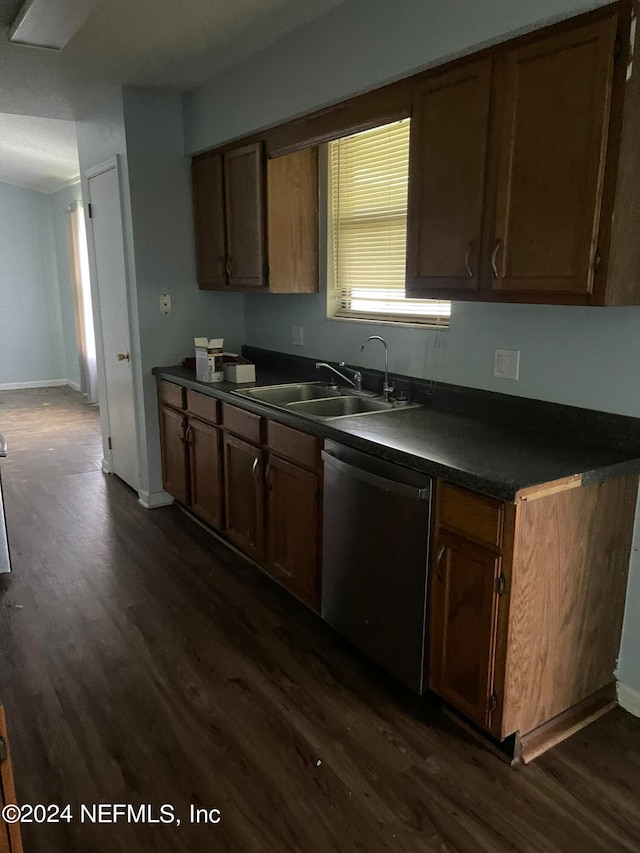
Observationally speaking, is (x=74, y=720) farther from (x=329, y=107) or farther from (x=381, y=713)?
(x=329, y=107)

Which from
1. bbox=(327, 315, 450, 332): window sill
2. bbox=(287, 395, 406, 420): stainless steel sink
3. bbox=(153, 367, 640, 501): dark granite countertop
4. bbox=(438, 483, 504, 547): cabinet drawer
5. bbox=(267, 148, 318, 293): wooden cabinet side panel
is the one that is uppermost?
bbox=(267, 148, 318, 293): wooden cabinet side panel

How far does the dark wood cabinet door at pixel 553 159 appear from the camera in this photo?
1.76 m

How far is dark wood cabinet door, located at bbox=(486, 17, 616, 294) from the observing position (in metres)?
1.76

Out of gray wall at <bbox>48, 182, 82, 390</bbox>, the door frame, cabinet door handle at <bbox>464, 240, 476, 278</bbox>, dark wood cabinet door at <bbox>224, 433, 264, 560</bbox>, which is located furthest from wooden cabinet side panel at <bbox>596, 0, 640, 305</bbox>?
gray wall at <bbox>48, 182, 82, 390</bbox>

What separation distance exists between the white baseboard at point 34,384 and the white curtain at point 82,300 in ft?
3.23

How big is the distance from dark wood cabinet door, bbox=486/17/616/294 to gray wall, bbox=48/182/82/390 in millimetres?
6803

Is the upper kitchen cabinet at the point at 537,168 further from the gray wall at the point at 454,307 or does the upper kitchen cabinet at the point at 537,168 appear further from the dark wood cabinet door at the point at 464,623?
the dark wood cabinet door at the point at 464,623

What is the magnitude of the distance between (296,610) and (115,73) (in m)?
2.91

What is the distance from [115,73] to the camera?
3428 millimetres

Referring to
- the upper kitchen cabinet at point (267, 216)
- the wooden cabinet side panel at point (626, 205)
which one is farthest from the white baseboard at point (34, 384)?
the wooden cabinet side panel at point (626, 205)

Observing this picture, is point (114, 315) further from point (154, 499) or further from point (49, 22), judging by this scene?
point (49, 22)

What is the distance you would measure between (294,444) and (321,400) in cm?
40

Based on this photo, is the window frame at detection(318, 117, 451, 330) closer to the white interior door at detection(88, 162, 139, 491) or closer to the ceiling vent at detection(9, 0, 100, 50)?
the ceiling vent at detection(9, 0, 100, 50)

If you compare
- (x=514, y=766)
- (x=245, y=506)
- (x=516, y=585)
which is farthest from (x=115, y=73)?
(x=514, y=766)
